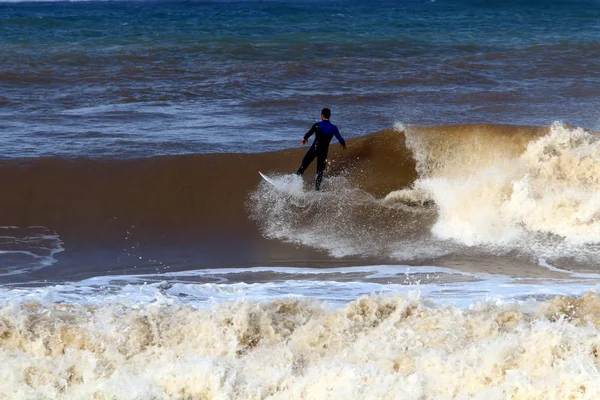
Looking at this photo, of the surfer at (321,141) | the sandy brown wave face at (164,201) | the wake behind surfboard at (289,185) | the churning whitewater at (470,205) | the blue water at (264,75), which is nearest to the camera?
the sandy brown wave face at (164,201)

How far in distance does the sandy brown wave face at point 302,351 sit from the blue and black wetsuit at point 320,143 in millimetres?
4041

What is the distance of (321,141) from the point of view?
10.8m

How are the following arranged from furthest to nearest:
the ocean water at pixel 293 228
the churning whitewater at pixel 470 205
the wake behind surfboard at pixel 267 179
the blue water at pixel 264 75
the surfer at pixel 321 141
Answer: the blue water at pixel 264 75 → the wake behind surfboard at pixel 267 179 → the surfer at pixel 321 141 → the churning whitewater at pixel 470 205 → the ocean water at pixel 293 228

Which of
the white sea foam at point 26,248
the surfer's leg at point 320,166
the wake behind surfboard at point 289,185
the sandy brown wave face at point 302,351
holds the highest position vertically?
the surfer's leg at point 320,166

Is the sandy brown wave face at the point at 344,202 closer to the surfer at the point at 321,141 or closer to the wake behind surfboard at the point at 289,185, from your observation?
the wake behind surfboard at the point at 289,185

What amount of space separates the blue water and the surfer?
1.97 m

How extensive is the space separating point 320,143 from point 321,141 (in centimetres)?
3

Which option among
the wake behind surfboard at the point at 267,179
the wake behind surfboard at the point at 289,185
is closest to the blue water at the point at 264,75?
the wake behind surfboard at the point at 267,179

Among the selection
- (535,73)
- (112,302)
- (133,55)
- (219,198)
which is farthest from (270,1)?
(112,302)

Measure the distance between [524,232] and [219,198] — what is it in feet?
12.7

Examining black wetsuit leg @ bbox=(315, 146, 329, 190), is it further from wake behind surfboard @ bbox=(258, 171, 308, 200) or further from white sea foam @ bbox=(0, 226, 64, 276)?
white sea foam @ bbox=(0, 226, 64, 276)

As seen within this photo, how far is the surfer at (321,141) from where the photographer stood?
10.8m

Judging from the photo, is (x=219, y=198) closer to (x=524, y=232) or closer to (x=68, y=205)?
(x=68, y=205)

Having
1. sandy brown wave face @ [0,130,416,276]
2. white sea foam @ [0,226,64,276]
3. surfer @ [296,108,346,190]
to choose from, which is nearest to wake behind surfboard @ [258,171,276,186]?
sandy brown wave face @ [0,130,416,276]
